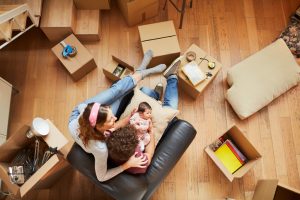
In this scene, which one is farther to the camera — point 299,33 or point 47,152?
point 299,33

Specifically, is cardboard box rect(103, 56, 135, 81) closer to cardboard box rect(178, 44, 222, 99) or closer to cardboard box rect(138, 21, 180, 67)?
cardboard box rect(138, 21, 180, 67)

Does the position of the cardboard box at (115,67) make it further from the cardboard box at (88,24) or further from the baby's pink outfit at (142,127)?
the baby's pink outfit at (142,127)

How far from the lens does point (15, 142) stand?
2096mm

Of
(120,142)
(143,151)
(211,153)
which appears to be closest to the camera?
(120,142)

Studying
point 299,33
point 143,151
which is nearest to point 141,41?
point 143,151

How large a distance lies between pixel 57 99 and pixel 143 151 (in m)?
1.19

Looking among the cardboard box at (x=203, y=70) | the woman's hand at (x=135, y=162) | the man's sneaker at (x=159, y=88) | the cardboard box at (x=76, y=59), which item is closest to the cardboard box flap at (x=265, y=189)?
the cardboard box at (x=203, y=70)

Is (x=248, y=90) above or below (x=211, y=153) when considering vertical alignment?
above

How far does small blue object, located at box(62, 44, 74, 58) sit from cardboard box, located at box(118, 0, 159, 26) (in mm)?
613

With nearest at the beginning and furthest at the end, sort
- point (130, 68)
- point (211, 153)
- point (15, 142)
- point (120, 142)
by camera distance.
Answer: point (120, 142) < point (15, 142) < point (211, 153) < point (130, 68)

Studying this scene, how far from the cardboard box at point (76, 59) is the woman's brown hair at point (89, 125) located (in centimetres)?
99

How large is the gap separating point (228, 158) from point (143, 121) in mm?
902

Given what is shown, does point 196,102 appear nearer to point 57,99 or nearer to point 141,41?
point 141,41

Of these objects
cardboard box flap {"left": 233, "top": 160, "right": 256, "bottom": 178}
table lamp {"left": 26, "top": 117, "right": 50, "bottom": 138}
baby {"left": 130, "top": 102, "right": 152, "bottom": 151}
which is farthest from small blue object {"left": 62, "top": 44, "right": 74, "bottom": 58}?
cardboard box flap {"left": 233, "top": 160, "right": 256, "bottom": 178}
